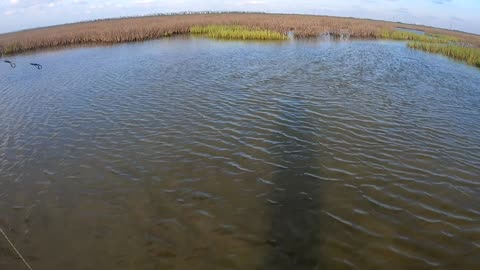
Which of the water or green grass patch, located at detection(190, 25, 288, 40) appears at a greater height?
green grass patch, located at detection(190, 25, 288, 40)

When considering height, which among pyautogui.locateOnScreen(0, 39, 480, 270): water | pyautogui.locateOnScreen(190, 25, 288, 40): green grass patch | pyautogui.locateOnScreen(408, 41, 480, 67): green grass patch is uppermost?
pyautogui.locateOnScreen(190, 25, 288, 40): green grass patch

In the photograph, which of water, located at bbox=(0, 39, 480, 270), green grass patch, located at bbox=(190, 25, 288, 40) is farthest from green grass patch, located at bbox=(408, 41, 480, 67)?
green grass patch, located at bbox=(190, 25, 288, 40)

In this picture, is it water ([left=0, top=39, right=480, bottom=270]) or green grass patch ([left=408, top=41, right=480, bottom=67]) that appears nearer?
water ([left=0, top=39, right=480, bottom=270])

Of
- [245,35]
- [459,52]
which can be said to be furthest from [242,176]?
[245,35]

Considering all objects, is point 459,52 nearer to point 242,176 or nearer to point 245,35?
point 245,35

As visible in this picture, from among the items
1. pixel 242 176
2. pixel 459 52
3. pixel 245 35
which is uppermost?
pixel 245 35

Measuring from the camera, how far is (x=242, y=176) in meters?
7.10

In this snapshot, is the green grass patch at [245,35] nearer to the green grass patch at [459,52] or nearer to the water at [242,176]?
the green grass patch at [459,52]

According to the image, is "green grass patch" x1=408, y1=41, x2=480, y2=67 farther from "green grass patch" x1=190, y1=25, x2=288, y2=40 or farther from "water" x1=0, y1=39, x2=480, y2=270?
"green grass patch" x1=190, y1=25, x2=288, y2=40

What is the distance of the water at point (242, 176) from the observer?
512 centimetres

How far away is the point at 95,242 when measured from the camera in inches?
210

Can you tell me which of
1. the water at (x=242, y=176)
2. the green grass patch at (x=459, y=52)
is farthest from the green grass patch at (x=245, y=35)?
the water at (x=242, y=176)

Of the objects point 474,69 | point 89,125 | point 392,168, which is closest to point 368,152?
point 392,168

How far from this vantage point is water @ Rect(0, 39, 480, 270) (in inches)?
202
